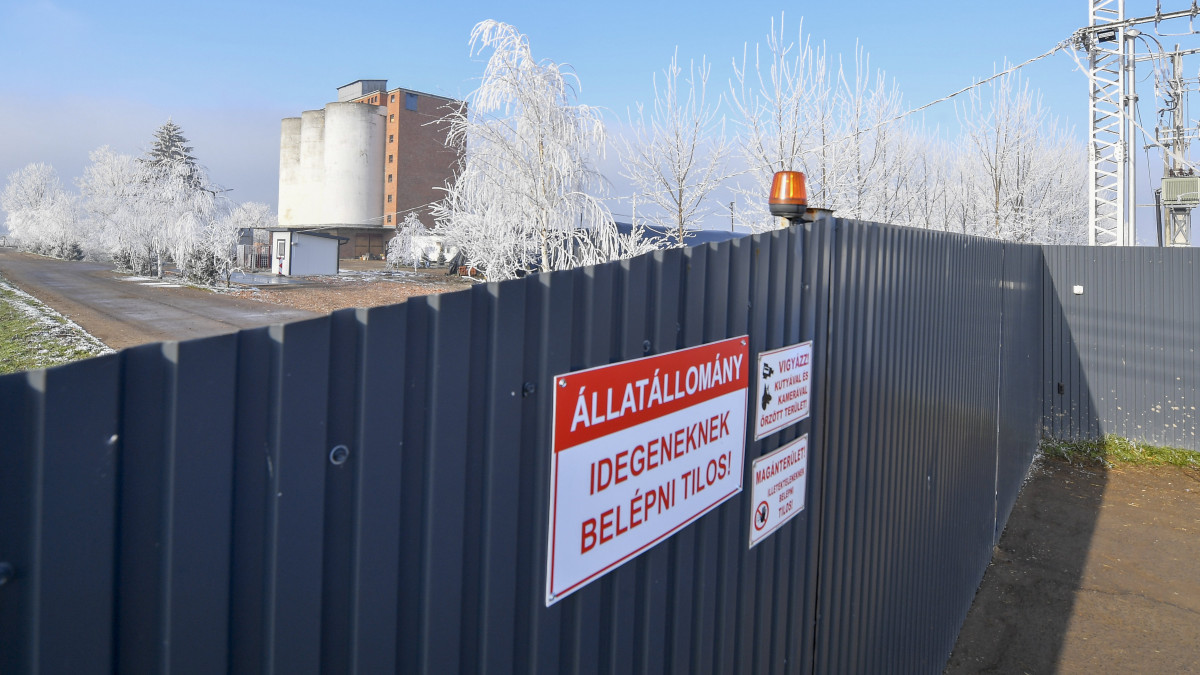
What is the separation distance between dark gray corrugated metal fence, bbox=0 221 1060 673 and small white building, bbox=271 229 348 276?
139ft

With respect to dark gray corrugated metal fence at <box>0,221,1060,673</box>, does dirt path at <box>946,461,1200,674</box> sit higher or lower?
lower

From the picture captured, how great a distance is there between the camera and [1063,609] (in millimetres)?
5230

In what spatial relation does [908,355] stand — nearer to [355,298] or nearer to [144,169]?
[355,298]

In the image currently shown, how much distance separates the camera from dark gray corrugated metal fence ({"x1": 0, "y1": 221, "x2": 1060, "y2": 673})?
3.19 ft

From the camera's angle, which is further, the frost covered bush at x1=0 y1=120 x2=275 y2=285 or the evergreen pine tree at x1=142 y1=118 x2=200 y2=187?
the evergreen pine tree at x1=142 y1=118 x2=200 y2=187

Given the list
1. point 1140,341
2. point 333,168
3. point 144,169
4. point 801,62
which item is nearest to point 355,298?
point 801,62

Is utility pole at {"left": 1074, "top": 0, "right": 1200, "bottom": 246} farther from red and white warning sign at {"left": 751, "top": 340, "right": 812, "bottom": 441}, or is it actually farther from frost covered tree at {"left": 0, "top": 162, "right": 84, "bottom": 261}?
frost covered tree at {"left": 0, "top": 162, "right": 84, "bottom": 261}

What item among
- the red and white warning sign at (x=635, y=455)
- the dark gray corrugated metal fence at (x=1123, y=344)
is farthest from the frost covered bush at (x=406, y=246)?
the red and white warning sign at (x=635, y=455)

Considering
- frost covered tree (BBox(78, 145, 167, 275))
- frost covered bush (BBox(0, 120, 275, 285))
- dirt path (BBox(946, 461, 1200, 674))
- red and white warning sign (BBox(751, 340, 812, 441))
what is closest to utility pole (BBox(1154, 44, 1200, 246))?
dirt path (BBox(946, 461, 1200, 674))

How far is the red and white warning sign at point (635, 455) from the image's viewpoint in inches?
65.8

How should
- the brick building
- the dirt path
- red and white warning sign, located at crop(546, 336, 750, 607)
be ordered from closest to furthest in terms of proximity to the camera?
red and white warning sign, located at crop(546, 336, 750, 607)
the dirt path
the brick building

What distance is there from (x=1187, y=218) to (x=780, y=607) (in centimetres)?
1982

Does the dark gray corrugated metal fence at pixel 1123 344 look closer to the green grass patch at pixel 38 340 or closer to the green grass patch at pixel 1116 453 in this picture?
the green grass patch at pixel 1116 453

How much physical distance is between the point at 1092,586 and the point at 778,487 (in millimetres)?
4568
